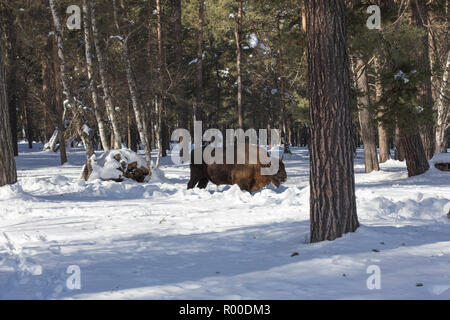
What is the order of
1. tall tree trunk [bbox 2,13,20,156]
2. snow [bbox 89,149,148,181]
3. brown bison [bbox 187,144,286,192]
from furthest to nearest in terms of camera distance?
tall tree trunk [bbox 2,13,20,156], snow [bbox 89,149,148,181], brown bison [bbox 187,144,286,192]

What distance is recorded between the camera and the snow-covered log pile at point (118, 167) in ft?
45.6

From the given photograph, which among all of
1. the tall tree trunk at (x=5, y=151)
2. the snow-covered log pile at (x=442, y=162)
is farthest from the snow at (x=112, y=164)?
the snow-covered log pile at (x=442, y=162)

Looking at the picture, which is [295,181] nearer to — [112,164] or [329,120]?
[112,164]

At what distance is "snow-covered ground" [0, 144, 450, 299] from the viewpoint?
12.6ft

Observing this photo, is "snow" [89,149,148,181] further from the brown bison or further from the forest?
the brown bison

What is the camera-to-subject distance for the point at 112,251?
539cm

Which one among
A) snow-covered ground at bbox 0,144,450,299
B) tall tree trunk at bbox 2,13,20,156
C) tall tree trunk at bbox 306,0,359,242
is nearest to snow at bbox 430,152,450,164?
snow-covered ground at bbox 0,144,450,299

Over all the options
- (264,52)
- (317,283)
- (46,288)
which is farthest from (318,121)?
(264,52)

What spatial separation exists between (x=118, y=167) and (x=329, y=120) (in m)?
10.2

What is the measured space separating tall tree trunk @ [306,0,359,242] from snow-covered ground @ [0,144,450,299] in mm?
378

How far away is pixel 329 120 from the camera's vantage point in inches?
208

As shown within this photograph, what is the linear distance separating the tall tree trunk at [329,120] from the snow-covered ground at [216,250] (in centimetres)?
38
